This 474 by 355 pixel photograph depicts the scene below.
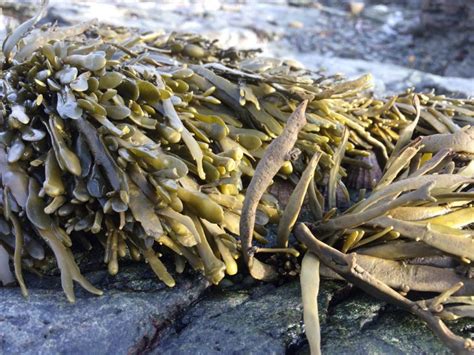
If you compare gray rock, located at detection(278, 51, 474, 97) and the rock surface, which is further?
gray rock, located at detection(278, 51, 474, 97)

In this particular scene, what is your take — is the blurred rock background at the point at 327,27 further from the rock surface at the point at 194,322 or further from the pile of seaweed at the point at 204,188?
the rock surface at the point at 194,322

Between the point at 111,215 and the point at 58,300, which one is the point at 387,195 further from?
the point at 58,300

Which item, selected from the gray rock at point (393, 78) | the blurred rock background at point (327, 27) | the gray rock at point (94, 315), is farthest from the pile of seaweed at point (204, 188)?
the blurred rock background at point (327, 27)

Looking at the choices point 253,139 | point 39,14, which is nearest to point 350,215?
point 253,139

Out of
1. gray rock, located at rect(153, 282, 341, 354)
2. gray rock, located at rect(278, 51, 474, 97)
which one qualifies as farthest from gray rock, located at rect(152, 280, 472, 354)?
gray rock, located at rect(278, 51, 474, 97)

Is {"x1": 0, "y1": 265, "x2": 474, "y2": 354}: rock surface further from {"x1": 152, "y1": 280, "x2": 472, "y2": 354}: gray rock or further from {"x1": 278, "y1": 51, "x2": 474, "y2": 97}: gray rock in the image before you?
{"x1": 278, "y1": 51, "x2": 474, "y2": 97}: gray rock
